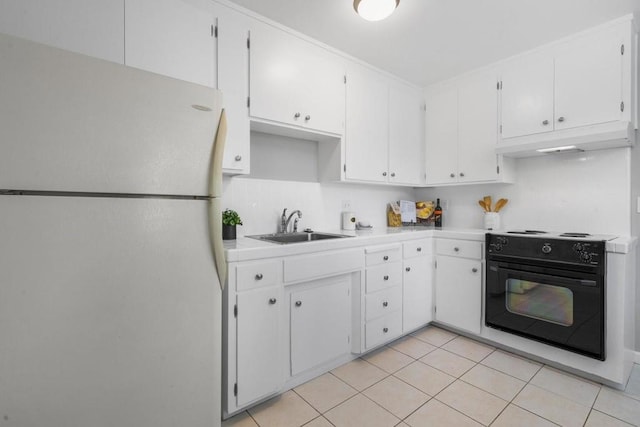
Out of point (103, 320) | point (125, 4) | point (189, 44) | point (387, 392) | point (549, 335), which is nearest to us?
point (103, 320)

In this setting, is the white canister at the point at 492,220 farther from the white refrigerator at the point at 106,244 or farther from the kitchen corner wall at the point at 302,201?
the white refrigerator at the point at 106,244

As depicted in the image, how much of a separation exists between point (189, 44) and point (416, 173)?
229 centimetres

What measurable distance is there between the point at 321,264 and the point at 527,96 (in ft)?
6.99

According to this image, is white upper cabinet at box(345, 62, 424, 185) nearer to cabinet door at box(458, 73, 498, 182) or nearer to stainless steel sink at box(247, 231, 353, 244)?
cabinet door at box(458, 73, 498, 182)

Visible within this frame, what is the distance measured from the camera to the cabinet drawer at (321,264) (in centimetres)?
182

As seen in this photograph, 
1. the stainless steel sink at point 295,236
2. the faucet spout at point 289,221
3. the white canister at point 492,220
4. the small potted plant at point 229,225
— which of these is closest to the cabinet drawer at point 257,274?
the small potted plant at point 229,225

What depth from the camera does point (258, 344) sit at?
1.68 metres

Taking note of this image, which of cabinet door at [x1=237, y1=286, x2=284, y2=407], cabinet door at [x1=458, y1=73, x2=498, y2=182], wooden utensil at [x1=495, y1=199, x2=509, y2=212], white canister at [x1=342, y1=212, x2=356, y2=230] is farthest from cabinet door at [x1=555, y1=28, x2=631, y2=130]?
cabinet door at [x1=237, y1=286, x2=284, y2=407]

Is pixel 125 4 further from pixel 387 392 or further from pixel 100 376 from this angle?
pixel 387 392

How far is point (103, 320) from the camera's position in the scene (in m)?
1.06

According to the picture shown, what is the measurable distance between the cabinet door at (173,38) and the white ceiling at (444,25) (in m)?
0.35

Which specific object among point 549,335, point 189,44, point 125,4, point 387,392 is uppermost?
point 125,4

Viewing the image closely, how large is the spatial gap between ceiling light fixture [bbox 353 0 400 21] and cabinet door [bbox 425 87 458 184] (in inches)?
58.3

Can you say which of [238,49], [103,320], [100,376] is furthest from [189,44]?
[100,376]
